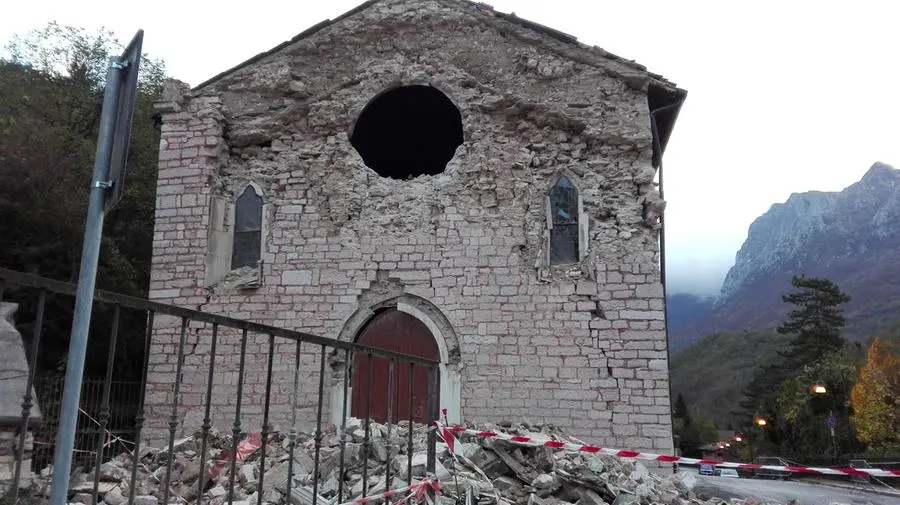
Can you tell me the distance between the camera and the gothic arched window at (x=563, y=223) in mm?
10055

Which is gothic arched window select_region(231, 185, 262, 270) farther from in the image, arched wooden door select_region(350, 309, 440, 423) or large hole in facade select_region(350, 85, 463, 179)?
arched wooden door select_region(350, 309, 440, 423)

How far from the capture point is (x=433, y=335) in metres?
9.91

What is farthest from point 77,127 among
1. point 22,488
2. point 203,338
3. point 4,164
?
point 22,488

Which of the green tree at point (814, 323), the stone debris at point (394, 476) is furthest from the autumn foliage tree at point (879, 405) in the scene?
the stone debris at point (394, 476)

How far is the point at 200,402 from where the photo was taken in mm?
9914

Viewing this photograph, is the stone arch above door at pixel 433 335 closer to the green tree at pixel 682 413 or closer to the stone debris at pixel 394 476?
the stone debris at pixel 394 476

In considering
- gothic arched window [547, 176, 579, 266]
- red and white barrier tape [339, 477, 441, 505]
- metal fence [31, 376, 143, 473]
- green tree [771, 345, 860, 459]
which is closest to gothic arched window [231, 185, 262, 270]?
metal fence [31, 376, 143, 473]

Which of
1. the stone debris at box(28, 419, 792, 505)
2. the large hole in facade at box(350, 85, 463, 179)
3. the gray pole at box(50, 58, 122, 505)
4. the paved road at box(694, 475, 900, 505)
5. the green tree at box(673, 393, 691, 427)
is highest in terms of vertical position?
the large hole in facade at box(350, 85, 463, 179)

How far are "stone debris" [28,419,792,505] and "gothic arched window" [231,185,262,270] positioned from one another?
3.60 m

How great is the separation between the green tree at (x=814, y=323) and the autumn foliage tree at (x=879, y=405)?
47.8ft

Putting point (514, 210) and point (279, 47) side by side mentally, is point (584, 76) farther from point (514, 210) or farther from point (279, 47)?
point (279, 47)

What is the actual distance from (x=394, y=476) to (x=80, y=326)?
13.6 ft

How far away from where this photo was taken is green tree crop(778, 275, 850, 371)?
4444cm

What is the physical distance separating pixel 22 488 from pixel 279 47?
7542mm
